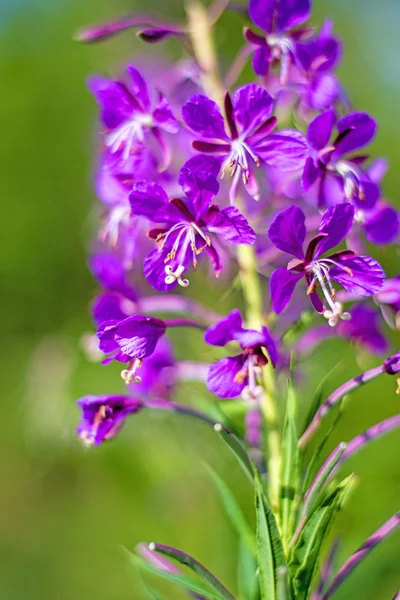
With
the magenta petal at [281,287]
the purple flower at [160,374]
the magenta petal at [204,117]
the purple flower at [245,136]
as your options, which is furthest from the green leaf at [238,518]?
the magenta petal at [204,117]

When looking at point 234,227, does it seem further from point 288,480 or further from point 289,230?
point 288,480

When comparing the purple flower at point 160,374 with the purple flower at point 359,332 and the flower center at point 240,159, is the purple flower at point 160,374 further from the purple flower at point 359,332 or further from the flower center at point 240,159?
the flower center at point 240,159

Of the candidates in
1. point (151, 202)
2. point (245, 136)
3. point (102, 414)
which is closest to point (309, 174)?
point (245, 136)

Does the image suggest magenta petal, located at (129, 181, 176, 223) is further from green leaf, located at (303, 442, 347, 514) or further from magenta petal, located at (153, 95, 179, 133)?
green leaf, located at (303, 442, 347, 514)

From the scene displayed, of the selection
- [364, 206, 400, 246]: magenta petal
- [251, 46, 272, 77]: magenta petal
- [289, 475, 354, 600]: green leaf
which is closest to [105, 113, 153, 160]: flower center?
[251, 46, 272, 77]: magenta petal

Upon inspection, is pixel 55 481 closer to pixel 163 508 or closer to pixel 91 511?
pixel 91 511

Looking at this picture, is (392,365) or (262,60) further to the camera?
(262,60)
